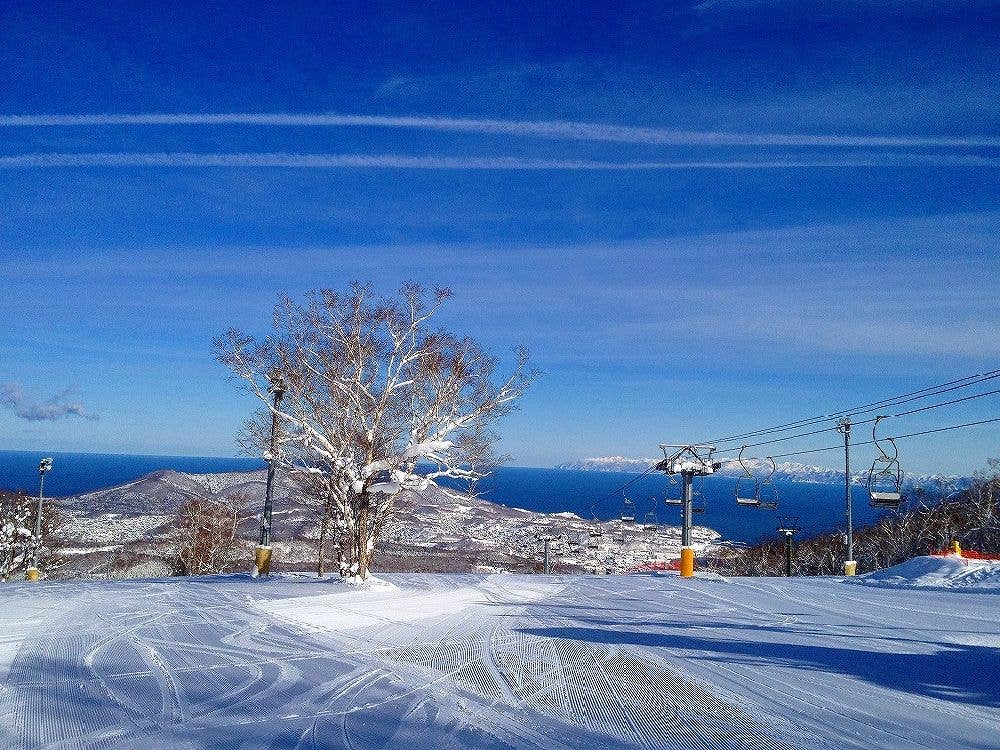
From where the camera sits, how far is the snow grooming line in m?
5.93

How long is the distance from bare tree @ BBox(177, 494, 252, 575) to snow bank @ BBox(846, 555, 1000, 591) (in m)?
23.9

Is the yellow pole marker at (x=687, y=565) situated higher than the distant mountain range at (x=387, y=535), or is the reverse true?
the yellow pole marker at (x=687, y=565)

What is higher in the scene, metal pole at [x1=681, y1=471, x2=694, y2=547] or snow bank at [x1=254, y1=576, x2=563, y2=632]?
metal pole at [x1=681, y1=471, x2=694, y2=547]

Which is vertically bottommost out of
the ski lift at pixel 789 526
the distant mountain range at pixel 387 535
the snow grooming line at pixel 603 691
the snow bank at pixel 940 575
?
the distant mountain range at pixel 387 535

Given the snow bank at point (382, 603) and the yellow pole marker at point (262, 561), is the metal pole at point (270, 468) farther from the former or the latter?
the snow bank at point (382, 603)

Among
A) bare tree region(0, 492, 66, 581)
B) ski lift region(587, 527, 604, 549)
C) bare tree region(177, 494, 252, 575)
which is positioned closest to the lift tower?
ski lift region(587, 527, 604, 549)

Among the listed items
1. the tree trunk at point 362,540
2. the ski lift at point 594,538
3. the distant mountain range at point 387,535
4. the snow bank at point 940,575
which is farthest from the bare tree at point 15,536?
the snow bank at point 940,575

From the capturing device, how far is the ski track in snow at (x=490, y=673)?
19.2 ft

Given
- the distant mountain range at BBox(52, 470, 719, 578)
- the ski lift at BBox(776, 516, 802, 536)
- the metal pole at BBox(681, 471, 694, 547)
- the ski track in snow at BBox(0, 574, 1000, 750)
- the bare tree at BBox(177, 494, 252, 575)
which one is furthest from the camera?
the distant mountain range at BBox(52, 470, 719, 578)

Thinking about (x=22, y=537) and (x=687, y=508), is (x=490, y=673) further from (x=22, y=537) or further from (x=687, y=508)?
(x=22, y=537)

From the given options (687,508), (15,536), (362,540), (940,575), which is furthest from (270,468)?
(15,536)

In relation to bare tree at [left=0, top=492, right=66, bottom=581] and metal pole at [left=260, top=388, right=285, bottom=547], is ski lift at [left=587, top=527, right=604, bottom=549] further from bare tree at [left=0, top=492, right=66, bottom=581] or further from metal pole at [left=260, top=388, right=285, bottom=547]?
bare tree at [left=0, top=492, right=66, bottom=581]

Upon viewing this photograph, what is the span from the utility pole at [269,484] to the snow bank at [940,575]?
42.5 feet

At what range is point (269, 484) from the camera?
55.2 feet
